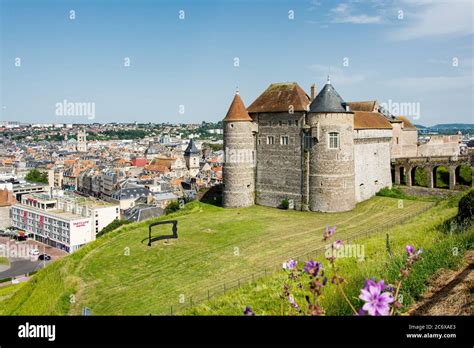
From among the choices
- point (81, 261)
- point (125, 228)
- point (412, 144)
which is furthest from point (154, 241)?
point (412, 144)

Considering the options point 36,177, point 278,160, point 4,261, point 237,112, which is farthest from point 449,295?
point 36,177

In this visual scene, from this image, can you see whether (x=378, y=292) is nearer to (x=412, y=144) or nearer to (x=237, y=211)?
(x=237, y=211)

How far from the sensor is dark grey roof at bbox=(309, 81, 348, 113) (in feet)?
106

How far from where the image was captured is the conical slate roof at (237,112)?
3600cm

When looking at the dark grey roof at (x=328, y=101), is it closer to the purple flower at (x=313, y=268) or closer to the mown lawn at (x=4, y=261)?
the purple flower at (x=313, y=268)

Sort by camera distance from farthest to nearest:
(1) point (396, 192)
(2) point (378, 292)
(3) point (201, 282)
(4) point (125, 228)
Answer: (1) point (396, 192) → (4) point (125, 228) → (3) point (201, 282) → (2) point (378, 292)

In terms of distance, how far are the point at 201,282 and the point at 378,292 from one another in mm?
17315

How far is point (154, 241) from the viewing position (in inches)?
1096

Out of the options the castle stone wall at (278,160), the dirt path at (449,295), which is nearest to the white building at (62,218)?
the castle stone wall at (278,160)

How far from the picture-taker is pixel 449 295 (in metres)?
5.88

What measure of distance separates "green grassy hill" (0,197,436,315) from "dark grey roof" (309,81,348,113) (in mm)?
7924

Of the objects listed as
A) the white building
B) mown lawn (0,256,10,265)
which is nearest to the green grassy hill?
the white building

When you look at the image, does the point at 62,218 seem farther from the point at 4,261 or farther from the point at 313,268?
the point at 313,268

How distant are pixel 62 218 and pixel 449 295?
6679 cm
